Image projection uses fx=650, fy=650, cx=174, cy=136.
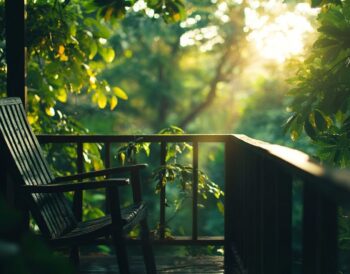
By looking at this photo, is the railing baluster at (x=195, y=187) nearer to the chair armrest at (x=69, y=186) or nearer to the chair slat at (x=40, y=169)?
the chair slat at (x=40, y=169)

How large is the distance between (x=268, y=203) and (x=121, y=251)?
0.75 metres

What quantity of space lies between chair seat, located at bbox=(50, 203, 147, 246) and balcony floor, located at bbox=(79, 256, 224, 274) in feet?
1.91

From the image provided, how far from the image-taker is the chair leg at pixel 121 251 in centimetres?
266

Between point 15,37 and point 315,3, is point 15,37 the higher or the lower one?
the lower one

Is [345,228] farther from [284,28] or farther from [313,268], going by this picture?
[284,28]

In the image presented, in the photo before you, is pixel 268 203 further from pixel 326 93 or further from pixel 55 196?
pixel 55 196

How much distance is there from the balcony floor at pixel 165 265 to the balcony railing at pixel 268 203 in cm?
11

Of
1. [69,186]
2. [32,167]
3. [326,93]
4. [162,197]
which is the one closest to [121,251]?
[69,186]

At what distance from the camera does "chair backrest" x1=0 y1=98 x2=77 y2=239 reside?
2.78 metres

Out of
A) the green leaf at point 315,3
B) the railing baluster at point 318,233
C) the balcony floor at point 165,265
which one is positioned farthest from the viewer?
the balcony floor at point 165,265

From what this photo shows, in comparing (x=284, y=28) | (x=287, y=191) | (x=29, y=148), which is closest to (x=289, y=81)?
(x=29, y=148)

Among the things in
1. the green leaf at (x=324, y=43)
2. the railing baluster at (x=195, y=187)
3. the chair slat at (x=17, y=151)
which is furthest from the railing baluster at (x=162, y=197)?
the green leaf at (x=324, y=43)

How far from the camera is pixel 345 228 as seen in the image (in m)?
3.46

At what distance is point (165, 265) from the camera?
3721 mm
